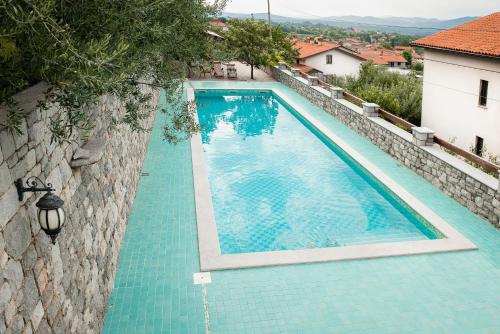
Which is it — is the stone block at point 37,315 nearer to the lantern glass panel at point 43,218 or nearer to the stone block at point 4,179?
the lantern glass panel at point 43,218

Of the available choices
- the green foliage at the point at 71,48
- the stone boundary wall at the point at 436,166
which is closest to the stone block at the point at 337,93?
the stone boundary wall at the point at 436,166

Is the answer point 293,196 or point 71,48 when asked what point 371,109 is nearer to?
point 293,196

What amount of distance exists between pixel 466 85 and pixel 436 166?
32.8 feet

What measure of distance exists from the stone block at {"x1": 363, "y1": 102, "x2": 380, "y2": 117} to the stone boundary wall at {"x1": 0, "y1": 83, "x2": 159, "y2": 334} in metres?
9.58

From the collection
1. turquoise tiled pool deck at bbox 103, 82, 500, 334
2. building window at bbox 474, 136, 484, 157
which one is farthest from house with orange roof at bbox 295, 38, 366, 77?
turquoise tiled pool deck at bbox 103, 82, 500, 334

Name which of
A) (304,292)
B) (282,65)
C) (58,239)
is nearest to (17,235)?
(58,239)

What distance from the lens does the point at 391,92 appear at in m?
22.9

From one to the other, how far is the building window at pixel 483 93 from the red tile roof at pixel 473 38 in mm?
1420

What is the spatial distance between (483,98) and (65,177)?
702 inches

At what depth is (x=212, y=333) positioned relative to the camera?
5957 millimetres

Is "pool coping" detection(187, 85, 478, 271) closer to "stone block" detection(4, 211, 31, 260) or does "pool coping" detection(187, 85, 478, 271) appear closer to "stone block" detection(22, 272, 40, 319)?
"stone block" detection(22, 272, 40, 319)

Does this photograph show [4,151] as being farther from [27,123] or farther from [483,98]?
[483,98]

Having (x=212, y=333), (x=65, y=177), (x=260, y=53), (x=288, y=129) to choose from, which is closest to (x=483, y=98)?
(x=288, y=129)

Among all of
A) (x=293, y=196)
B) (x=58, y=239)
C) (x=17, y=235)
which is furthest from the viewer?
(x=293, y=196)
